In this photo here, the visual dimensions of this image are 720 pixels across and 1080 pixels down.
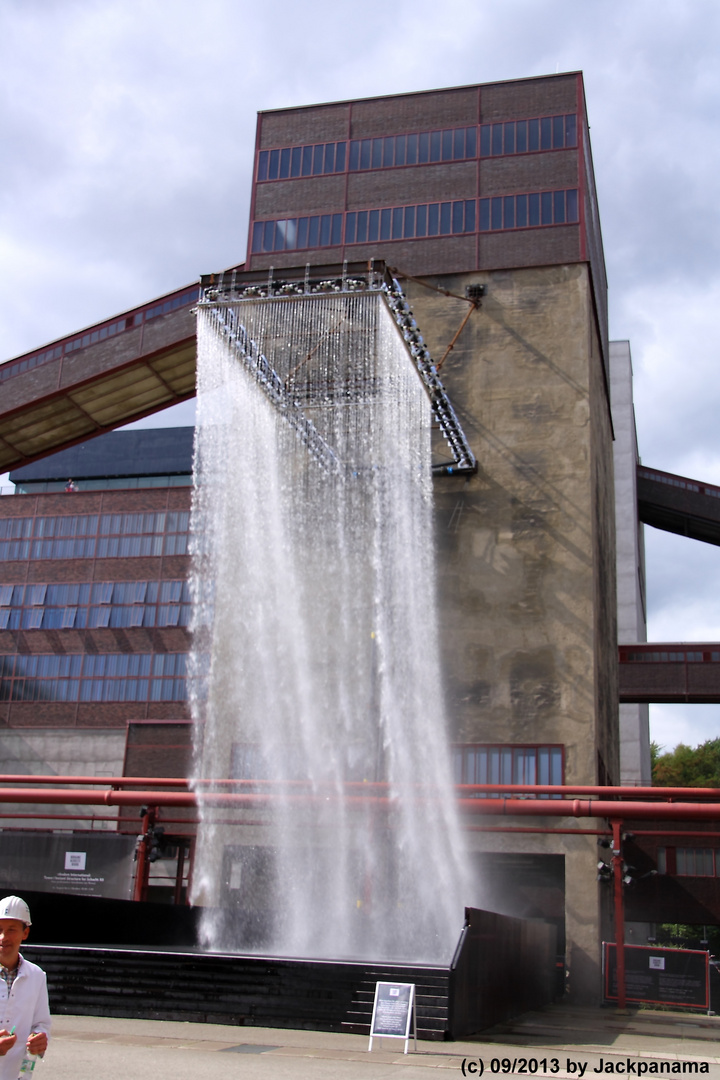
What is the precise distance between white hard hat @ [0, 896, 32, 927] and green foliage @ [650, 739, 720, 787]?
93547 millimetres

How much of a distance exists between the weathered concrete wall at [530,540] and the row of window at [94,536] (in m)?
24.0

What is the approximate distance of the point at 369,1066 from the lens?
38.2 feet

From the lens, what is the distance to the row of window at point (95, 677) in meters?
51.8

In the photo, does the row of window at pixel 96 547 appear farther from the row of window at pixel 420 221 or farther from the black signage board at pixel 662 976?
the black signage board at pixel 662 976

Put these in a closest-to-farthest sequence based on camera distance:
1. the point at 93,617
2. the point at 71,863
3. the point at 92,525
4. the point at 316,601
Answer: the point at 316,601
the point at 71,863
the point at 93,617
the point at 92,525

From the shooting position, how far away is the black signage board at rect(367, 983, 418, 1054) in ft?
→ 40.7

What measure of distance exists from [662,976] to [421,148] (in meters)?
30.1

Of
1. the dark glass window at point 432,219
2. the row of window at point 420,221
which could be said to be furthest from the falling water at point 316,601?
the dark glass window at point 432,219

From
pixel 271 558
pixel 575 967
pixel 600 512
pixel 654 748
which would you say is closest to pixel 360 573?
pixel 271 558

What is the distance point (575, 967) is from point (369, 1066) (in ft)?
61.0

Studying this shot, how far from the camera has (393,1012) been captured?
12539 mm

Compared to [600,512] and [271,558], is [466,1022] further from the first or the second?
[600,512]

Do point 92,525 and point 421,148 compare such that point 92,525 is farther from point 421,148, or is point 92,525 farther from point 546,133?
point 546,133

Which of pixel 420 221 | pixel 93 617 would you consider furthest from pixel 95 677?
pixel 420 221
